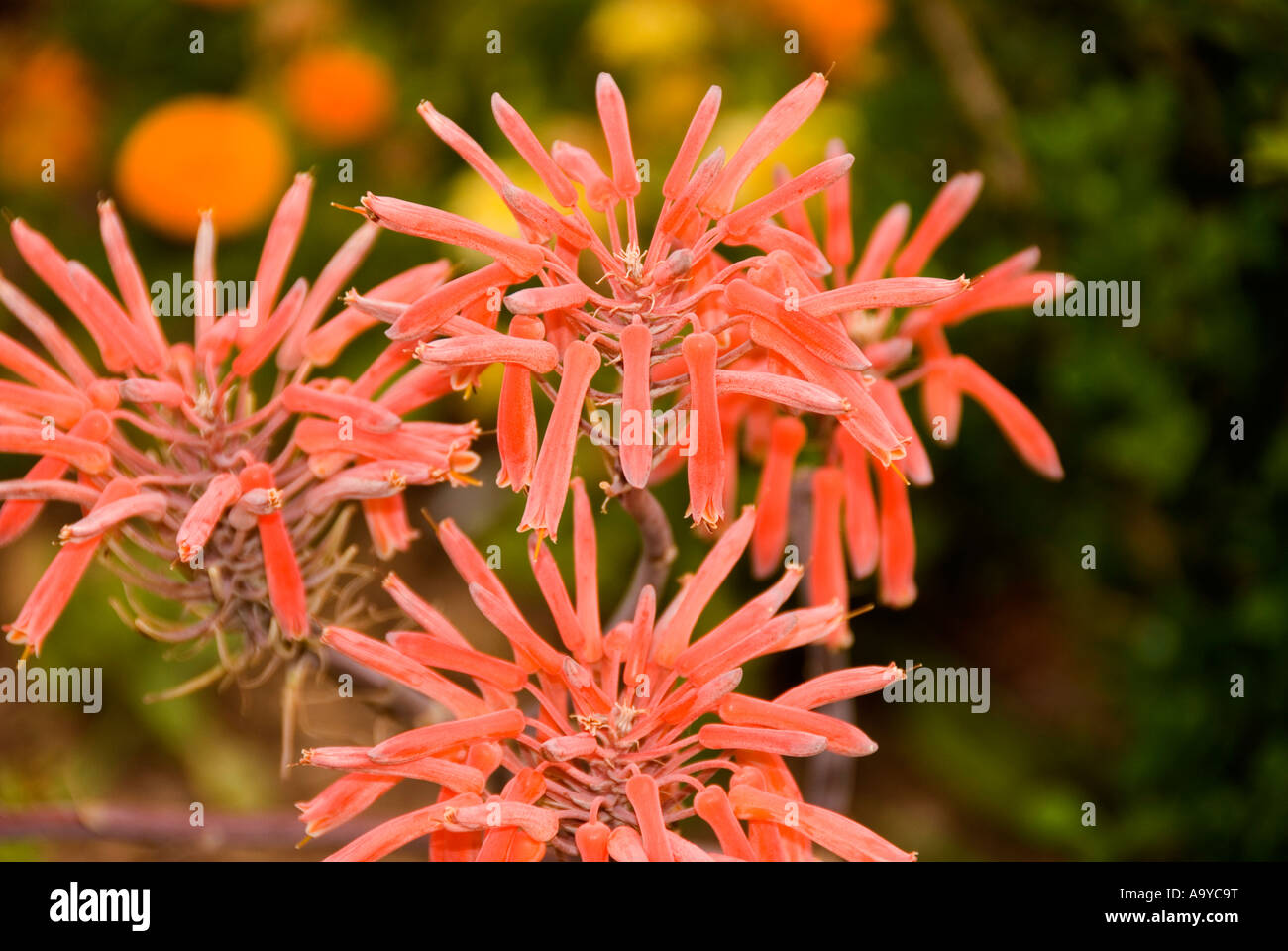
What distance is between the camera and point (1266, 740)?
2701mm

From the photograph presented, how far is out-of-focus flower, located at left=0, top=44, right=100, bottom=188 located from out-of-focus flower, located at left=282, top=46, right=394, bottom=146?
861 millimetres

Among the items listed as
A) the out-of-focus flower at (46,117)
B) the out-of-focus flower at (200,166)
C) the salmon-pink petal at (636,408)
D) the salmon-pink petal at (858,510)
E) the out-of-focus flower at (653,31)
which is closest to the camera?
the salmon-pink petal at (636,408)

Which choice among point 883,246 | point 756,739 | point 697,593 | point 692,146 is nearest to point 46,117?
point 883,246

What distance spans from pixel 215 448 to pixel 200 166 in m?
2.25

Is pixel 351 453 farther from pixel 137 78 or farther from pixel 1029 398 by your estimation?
pixel 137 78

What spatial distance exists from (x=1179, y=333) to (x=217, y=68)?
3.68 metres

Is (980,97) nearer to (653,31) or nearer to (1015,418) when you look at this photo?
(653,31)

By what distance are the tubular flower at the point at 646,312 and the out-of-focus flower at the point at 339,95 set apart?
2889mm

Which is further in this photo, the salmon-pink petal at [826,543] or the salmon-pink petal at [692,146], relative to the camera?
the salmon-pink petal at [826,543]

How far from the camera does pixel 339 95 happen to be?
13.2ft

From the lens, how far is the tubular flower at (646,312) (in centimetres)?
126

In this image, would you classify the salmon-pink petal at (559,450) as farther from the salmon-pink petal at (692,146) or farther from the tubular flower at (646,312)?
the salmon-pink petal at (692,146)

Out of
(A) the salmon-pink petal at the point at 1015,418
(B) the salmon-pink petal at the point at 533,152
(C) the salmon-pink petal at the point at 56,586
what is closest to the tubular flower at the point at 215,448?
(C) the salmon-pink petal at the point at 56,586
